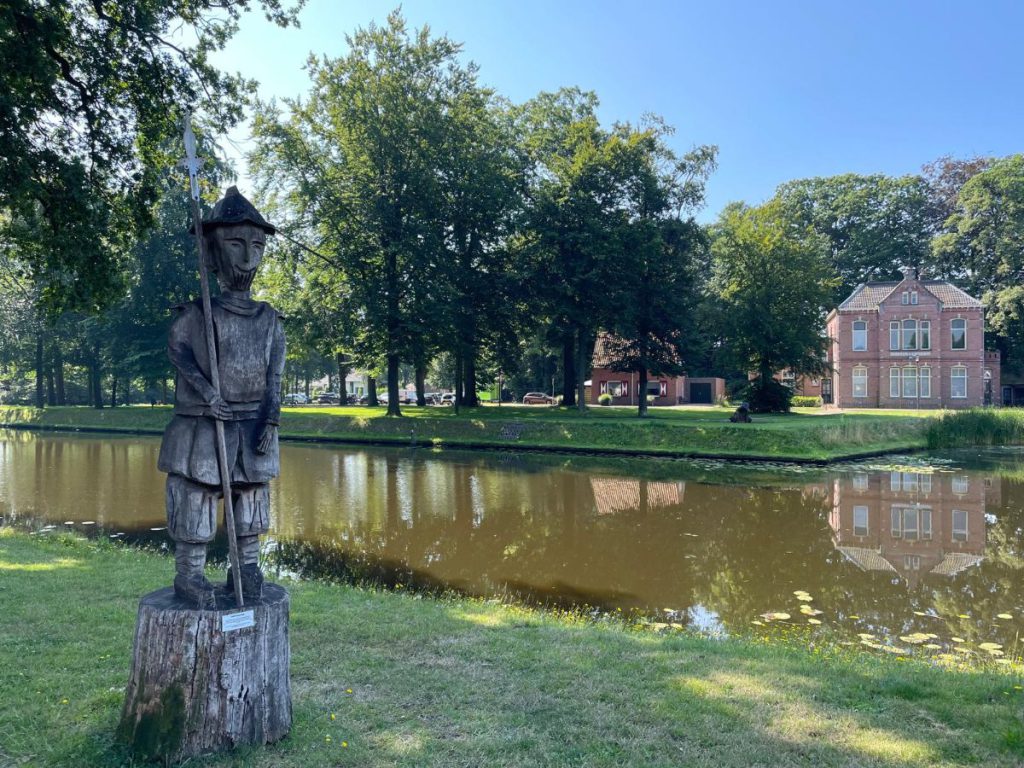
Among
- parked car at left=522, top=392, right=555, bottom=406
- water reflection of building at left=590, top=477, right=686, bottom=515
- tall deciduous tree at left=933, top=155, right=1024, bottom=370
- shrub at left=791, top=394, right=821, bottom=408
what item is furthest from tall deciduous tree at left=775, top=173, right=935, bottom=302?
water reflection of building at left=590, top=477, right=686, bottom=515

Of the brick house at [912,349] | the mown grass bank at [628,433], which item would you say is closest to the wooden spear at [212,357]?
the mown grass bank at [628,433]

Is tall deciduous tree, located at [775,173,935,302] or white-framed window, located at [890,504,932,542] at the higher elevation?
tall deciduous tree, located at [775,173,935,302]

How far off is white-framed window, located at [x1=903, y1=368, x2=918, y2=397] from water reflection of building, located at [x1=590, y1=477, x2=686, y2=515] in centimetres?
3216

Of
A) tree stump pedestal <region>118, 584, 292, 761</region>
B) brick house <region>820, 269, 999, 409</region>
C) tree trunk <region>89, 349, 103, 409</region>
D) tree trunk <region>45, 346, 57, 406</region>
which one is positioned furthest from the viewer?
tree trunk <region>45, 346, 57, 406</region>

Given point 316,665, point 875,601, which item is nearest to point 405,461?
point 875,601

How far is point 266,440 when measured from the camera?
4148 millimetres

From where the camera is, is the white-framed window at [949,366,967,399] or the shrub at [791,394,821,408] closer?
the white-framed window at [949,366,967,399]

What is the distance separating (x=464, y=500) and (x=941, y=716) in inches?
516

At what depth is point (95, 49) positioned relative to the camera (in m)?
10.7

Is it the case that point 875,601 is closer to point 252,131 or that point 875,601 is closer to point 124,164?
point 124,164

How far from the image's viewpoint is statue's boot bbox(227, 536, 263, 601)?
396 cm

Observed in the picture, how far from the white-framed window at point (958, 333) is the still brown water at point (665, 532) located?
22014mm

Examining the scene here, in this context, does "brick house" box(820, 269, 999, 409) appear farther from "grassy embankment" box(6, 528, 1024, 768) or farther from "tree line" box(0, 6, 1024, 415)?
"grassy embankment" box(6, 528, 1024, 768)

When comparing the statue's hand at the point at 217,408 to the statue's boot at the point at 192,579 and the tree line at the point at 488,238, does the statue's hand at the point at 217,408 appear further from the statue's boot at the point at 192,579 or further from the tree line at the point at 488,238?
the tree line at the point at 488,238
